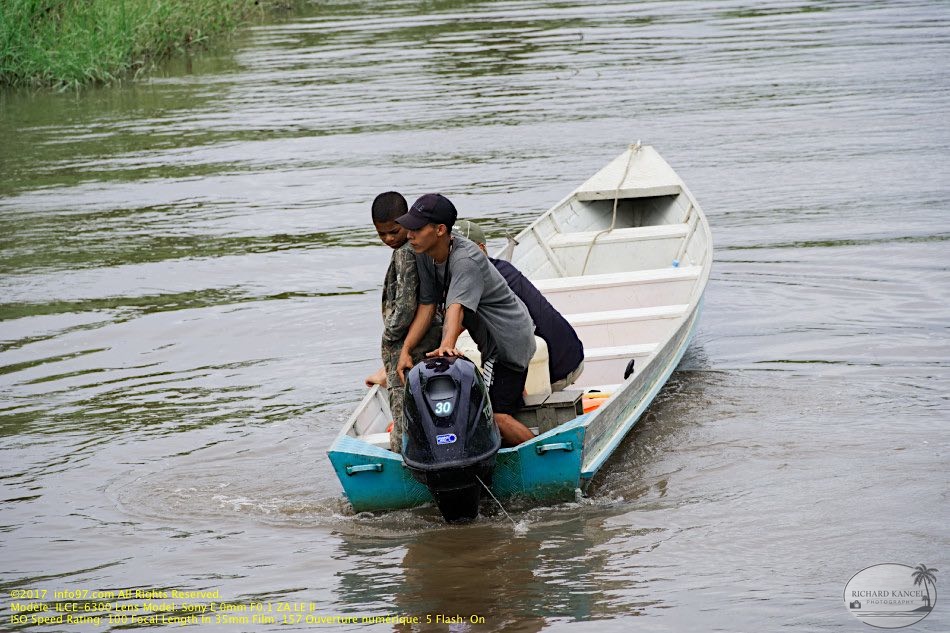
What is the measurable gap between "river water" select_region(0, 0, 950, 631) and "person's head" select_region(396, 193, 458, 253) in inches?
53.3

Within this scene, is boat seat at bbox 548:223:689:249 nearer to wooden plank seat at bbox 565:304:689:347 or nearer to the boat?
the boat

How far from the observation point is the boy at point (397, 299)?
5875 mm

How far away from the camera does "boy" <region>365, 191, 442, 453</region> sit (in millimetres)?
5875

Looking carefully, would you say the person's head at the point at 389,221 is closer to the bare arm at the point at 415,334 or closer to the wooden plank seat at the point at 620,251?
the bare arm at the point at 415,334

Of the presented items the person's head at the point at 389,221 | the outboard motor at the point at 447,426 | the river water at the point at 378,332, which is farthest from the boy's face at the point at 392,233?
the river water at the point at 378,332

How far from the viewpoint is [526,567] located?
547 cm

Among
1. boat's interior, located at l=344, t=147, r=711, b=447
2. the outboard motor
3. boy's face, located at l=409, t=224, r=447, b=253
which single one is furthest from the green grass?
the outboard motor

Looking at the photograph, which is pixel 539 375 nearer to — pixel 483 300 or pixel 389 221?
pixel 483 300

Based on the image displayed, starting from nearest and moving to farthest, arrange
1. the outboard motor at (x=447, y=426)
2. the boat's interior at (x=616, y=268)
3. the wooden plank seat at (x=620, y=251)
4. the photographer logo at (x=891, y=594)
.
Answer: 1. the photographer logo at (x=891, y=594)
2. the outboard motor at (x=447, y=426)
3. the boat's interior at (x=616, y=268)
4. the wooden plank seat at (x=620, y=251)

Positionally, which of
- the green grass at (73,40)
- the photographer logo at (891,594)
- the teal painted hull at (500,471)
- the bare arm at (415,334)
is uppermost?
the green grass at (73,40)

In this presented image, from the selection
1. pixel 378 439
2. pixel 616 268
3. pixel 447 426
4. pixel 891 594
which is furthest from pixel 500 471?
pixel 616 268

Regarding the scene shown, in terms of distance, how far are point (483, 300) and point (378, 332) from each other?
12.4ft

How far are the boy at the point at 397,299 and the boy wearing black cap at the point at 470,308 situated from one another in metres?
0.05

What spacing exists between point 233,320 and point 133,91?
12.0 metres
